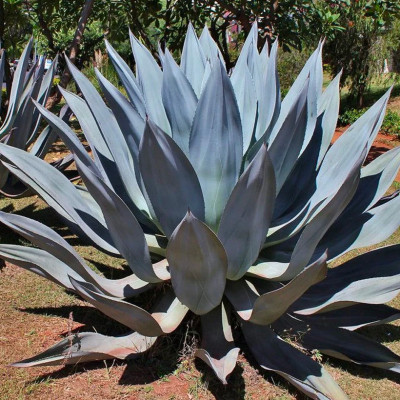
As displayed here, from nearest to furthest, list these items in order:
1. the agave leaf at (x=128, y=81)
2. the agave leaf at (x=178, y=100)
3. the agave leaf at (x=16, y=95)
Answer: the agave leaf at (x=178, y=100) < the agave leaf at (x=128, y=81) < the agave leaf at (x=16, y=95)

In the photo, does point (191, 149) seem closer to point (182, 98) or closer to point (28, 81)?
point (182, 98)

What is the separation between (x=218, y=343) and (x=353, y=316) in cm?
82

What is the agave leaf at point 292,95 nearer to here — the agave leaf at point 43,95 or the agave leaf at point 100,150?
the agave leaf at point 100,150

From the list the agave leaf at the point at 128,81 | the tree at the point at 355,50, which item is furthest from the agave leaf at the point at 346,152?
the tree at the point at 355,50

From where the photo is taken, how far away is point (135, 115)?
2887 mm

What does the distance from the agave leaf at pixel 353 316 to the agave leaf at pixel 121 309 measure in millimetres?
935

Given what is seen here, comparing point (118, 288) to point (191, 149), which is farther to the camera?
point (118, 288)

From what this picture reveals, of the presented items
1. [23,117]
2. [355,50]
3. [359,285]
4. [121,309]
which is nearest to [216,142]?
[121,309]

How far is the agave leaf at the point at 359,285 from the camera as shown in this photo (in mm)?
2676

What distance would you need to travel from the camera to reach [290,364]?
271 cm

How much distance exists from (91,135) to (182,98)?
2.33ft

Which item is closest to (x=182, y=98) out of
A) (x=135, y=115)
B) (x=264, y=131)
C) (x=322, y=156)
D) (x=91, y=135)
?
(x=135, y=115)

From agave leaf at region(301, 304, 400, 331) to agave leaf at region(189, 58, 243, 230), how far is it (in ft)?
2.64

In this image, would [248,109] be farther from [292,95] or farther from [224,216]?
[224,216]
